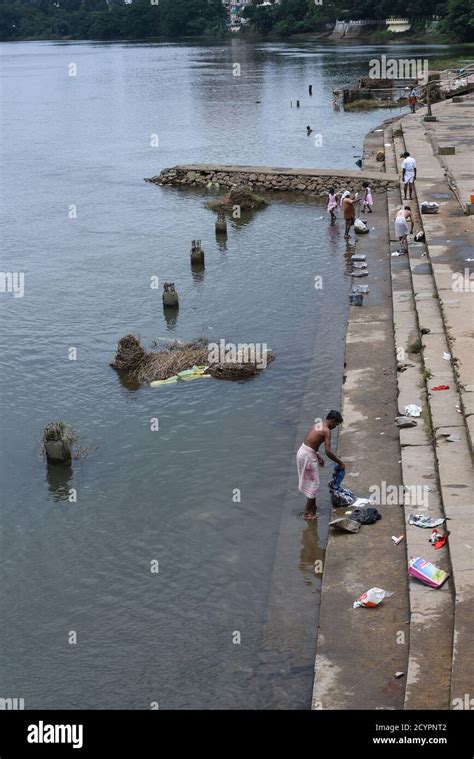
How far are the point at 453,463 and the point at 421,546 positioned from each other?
6.21ft

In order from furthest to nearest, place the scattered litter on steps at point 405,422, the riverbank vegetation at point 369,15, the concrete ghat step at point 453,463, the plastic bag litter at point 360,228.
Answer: the riverbank vegetation at point 369,15, the plastic bag litter at point 360,228, the scattered litter on steps at point 405,422, the concrete ghat step at point 453,463

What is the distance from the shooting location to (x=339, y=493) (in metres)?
13.4

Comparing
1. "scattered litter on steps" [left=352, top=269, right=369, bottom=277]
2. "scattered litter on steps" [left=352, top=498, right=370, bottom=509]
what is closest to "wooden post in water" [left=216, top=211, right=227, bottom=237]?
"scattered litter on steps" [left=352, top=269, right=369, bottom=277]

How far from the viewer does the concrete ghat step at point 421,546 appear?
9.58 meters

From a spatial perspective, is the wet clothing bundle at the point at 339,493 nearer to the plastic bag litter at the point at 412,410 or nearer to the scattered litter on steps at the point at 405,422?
the scattered litter on steps at the point at 405,422

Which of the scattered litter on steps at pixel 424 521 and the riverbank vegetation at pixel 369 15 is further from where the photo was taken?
the riverbank vegetation at pixel 369 15

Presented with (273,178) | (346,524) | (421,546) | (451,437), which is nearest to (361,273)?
(451,437)

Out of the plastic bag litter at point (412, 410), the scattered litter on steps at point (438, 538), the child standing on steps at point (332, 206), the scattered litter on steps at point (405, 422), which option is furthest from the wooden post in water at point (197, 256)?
the scattered litter on steps at point (438, 538)

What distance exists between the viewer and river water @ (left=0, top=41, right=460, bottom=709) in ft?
37.1

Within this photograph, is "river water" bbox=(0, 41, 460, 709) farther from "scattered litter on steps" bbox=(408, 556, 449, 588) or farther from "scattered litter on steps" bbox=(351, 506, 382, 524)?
"scattered litter on steps" bbox=(408, 556, 449, 588)

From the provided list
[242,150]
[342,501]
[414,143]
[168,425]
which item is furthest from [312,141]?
[342,501]

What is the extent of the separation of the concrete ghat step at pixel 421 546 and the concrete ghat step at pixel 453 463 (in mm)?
102

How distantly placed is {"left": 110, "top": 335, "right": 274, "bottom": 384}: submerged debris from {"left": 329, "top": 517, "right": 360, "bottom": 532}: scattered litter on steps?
6.52m
